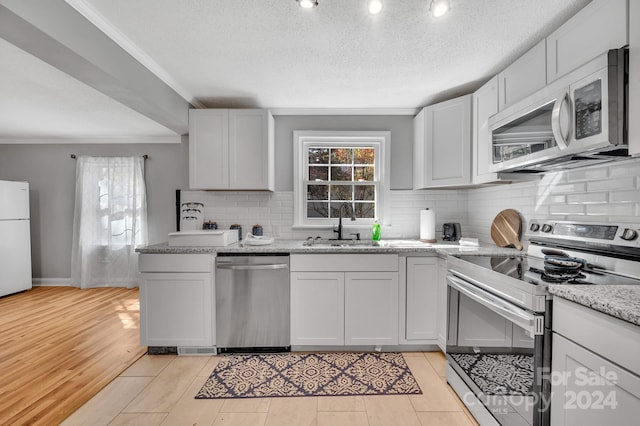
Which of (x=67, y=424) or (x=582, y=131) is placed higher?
(x=582, y=131)

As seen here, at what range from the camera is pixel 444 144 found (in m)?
2.88

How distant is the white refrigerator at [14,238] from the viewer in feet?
14.4

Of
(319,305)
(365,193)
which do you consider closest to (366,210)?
(365,193)

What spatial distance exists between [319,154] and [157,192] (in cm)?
321

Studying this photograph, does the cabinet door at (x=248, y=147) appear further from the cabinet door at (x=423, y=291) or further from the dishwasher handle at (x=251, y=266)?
the cabinet door at (x=423, y=291)

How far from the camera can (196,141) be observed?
3.05 m

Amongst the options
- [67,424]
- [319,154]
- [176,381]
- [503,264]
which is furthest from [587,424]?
[319,154]

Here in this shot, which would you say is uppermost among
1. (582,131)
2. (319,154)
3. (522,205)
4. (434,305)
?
(319,154)

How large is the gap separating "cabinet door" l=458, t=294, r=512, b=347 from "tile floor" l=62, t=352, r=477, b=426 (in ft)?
1.50

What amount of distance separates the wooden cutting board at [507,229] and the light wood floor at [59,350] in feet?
11.2

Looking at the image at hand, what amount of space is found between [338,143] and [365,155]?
1.14 feet

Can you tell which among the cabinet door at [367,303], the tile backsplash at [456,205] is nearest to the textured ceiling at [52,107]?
the tile backsplash at [456,205]

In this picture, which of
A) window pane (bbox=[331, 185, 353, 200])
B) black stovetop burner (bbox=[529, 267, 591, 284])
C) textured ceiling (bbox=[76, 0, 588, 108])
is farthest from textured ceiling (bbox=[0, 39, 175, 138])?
black stovetop burner (bbox=[529, 267, 591, 284])

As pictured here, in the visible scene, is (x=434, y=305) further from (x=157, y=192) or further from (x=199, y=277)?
(x=157, y=192)
